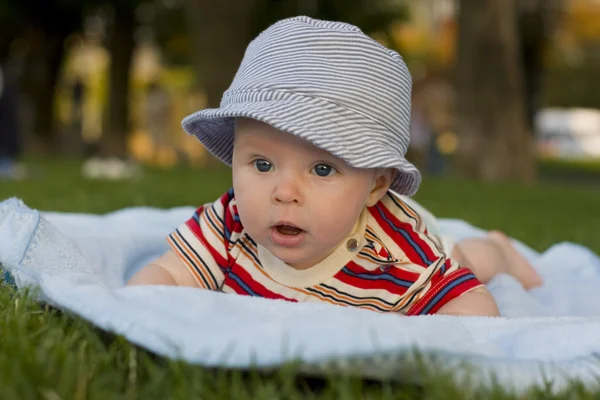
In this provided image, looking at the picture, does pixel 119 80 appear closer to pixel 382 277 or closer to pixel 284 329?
pixel 382 277

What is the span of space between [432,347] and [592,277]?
5.89 ft

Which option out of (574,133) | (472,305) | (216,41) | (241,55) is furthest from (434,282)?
(574,133)

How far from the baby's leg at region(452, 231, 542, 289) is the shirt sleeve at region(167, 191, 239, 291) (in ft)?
2.80

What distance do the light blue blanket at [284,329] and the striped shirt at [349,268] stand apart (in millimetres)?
312

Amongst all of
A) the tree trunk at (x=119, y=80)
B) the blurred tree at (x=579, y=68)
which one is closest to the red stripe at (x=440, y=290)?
the tree trunk at (x=119, y=80)

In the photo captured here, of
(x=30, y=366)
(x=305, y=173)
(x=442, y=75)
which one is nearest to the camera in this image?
(x=30, y=366)

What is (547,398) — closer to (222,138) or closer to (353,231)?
(353,231)

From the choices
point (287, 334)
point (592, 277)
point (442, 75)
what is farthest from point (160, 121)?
point (287, 334)

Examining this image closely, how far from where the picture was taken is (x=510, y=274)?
3.06m

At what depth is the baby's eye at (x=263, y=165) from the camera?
2.07 m

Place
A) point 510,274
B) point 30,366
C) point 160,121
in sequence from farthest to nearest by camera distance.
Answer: point 160,121
point 510,274
point 30,366

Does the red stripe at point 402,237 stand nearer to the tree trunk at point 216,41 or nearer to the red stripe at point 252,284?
the red stripe at point 252,284

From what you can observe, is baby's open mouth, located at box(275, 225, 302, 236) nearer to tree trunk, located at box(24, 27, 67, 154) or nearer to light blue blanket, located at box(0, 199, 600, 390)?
light blue blanket, located at box(0, 199, 600, 390)

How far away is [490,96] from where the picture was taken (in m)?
10.9
